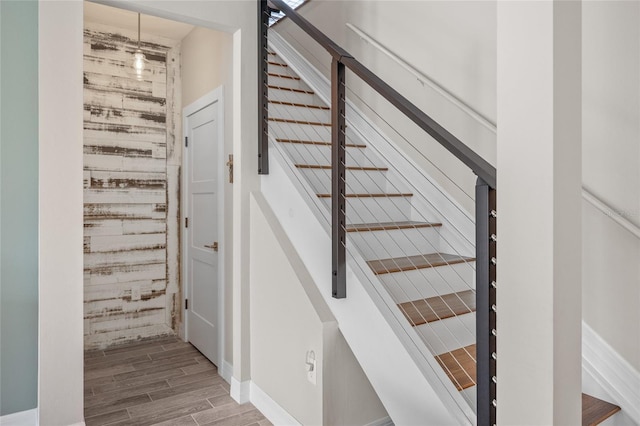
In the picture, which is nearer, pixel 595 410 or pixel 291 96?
pixel 595 410

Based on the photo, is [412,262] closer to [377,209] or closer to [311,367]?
[377,209]

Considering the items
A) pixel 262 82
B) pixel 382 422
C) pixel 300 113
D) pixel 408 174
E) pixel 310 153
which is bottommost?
pixel 382 422

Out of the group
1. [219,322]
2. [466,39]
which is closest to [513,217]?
[466,39]

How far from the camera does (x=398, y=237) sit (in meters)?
2.48

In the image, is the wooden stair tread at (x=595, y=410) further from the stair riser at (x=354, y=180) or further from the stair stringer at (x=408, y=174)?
the stair riser at (x=354, y=180)

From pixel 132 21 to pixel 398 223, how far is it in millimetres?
2926

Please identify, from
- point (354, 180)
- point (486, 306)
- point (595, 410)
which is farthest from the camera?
point (354, 180)

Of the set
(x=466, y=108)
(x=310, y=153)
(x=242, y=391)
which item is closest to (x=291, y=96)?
(x=310, y=153)

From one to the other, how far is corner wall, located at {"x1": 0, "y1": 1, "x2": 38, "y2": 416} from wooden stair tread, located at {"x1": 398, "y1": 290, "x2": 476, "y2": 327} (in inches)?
80.5

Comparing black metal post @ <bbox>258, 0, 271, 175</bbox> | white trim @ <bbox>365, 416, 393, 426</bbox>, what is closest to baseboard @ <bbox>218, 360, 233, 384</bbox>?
white trim @ <bbox>365, 416, 393, 426</bbox>

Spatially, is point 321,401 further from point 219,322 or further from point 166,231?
point 166,231

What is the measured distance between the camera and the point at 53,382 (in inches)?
87.7

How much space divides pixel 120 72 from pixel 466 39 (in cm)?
300

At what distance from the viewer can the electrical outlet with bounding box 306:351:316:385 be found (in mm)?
2157
